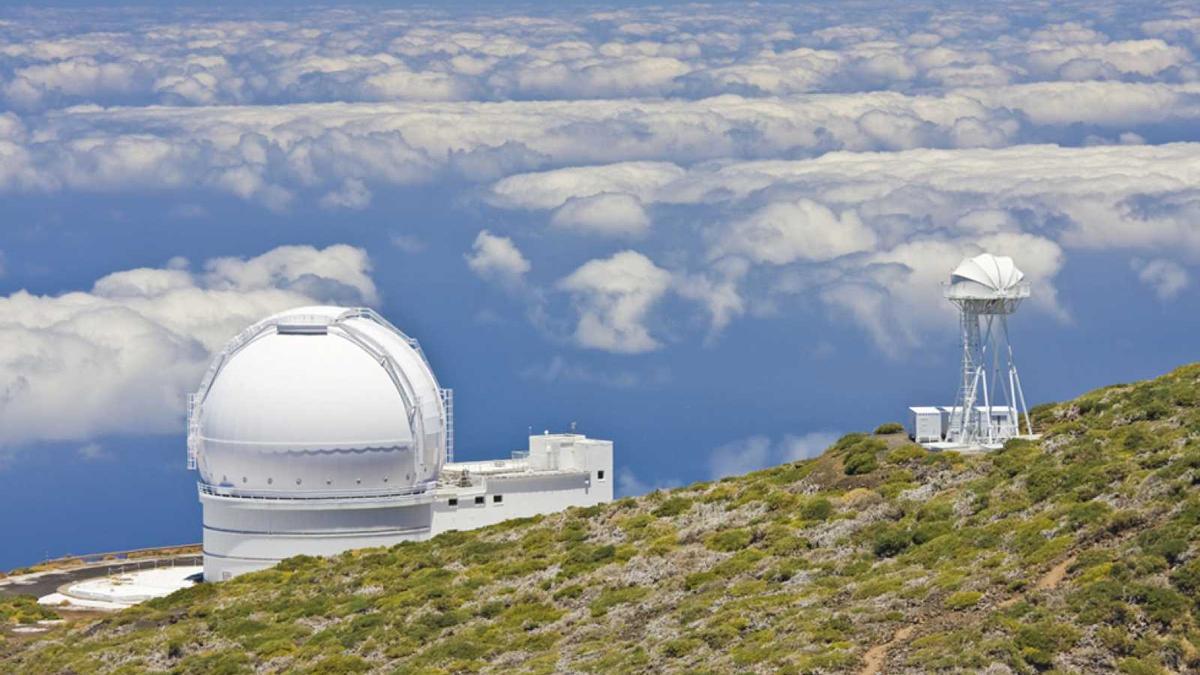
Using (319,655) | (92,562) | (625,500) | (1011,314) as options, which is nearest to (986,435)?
(1011,314)

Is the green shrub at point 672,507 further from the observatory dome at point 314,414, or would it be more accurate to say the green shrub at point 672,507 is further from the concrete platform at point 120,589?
the concrete platform at point 120,589

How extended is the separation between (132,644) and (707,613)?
2446cm

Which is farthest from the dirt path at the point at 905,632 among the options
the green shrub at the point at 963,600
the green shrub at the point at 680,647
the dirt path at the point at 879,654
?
the green shrub at the point at 680,647

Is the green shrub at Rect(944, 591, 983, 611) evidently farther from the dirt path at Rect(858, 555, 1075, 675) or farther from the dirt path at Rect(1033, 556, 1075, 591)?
the dirt path at Rect(1033, 556, 1075, 591)

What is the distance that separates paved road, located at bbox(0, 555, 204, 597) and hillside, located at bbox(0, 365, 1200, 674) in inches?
638

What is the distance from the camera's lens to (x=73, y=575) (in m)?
101

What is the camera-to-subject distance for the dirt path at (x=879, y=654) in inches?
1906

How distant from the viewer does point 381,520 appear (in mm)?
91500

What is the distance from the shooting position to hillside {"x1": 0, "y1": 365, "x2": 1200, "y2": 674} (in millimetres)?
48781

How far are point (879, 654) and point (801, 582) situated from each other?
10.6m

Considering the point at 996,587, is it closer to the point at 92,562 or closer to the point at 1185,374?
the point at 1185,374

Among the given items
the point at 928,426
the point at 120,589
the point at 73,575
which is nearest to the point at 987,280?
the point at 928,426

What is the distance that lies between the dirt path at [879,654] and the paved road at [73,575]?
5489 cm

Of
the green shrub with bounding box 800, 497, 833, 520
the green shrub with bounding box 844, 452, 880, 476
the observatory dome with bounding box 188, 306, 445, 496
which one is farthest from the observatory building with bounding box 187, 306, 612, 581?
the green shrub with bounding box 800, 497, 833, 520
